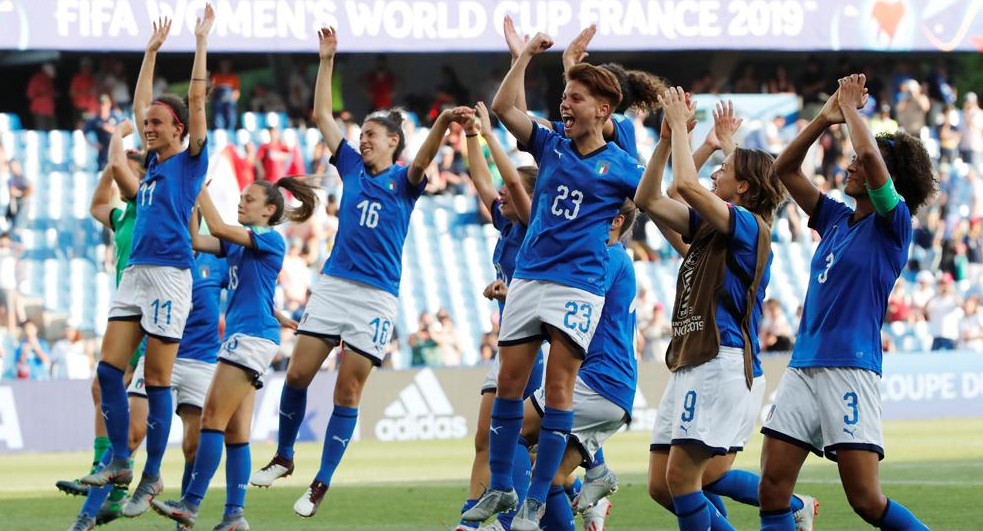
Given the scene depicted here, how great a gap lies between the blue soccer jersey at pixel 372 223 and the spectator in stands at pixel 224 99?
15.9 meters

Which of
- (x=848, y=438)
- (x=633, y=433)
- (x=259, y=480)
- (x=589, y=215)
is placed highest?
(x=589, y=215)

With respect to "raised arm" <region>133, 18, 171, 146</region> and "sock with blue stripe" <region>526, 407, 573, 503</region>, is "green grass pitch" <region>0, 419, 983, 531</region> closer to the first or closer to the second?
"sock with blue stripe" <region>526, 407, 573, 503</region>

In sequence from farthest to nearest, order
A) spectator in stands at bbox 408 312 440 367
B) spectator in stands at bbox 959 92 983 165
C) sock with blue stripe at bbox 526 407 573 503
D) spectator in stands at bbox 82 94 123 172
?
spectator in stands at bbox 959 92 983 165 → spectator in stands at bbox 82 94 123 172 → spectator in stands at bbox 408 312 440 367 → sock with blue stripe at bbox 526 407 573 503

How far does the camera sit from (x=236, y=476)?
995 centimetres

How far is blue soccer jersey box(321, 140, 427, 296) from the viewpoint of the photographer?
32.0ft

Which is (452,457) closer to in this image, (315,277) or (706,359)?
(315,277)

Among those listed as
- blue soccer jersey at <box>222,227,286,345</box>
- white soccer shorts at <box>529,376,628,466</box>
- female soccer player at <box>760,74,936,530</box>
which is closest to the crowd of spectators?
blue soccer jersey at <box>222,227,286,345</box>

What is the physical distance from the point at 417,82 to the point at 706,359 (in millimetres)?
21710

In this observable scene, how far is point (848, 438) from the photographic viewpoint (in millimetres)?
6855

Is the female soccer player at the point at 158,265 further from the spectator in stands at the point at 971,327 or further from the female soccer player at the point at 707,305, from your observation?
the spectator in stands at the point at 971,327

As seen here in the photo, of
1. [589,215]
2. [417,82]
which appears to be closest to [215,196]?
[417,82]

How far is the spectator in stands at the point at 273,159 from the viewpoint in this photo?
24156 mm

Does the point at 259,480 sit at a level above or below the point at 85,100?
below

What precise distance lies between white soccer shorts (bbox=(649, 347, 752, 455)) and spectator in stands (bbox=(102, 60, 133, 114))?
19.3 meters
